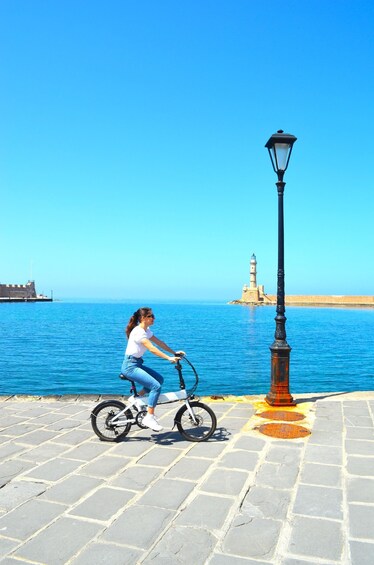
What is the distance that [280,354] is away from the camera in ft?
26.0

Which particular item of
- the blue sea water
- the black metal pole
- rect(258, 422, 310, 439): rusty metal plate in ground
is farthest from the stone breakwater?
rect(258, 422, 310, 439): rusty metal plate in ground

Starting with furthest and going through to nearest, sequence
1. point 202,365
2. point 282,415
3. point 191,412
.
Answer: point 202,365 < point 282,415 < point 191,412

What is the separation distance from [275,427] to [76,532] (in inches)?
140

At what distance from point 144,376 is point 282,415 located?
2.70 metres

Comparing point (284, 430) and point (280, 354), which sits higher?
point (280, 354)

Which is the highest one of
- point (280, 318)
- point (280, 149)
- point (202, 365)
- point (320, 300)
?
point (280, 149)

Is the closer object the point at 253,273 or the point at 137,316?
the point at 137,316

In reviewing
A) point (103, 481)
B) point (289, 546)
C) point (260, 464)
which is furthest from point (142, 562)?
point (260, 464)

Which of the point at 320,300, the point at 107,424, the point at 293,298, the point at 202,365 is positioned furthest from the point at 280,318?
the point at 293,298

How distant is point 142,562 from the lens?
3029mm

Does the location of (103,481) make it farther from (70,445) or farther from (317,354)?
(317,354)

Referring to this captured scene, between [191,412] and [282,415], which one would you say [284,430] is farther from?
[191,412]

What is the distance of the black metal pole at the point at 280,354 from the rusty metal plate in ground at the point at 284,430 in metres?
1.30

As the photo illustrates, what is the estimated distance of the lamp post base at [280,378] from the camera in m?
7.74
